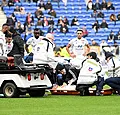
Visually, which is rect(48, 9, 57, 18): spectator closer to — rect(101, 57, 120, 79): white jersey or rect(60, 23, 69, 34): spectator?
rect(60, 23, 69, 34): spectator

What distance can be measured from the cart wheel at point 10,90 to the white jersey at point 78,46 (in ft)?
10.5

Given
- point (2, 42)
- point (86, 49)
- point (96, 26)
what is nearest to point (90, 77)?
point (86, 49)

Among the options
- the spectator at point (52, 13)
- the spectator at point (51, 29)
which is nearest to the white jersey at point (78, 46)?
the spectator at point (51, 29)

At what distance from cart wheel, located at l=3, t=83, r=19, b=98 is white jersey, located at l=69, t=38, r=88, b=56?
10.5 feet

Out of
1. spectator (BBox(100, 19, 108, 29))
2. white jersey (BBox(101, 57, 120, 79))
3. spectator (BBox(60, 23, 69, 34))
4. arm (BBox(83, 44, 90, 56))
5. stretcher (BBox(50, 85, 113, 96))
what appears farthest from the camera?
spectator (BBox(100, 19, 108, 29))

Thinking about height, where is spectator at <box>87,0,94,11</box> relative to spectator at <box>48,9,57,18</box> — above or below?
above

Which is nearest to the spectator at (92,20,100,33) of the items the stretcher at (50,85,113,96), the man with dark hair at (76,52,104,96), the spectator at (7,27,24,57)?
the stretcher at (50,85,113,96)

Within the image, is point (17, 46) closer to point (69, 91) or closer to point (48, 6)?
point (69, 91)

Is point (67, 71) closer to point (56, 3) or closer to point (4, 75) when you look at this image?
point (4, 75)

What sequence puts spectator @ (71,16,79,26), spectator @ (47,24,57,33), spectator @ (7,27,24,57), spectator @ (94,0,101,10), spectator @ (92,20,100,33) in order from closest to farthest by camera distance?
spectator @ (7,27,24,57)
spectator @ (47,24,57,33)
spectator @ (92,20,100,33)
spectator @ (71,16,79,26)
spectator @ (94,0,101,10)

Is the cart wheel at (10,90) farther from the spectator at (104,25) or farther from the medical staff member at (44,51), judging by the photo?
the spectator at (104,25)

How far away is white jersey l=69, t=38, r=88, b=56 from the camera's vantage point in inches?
797

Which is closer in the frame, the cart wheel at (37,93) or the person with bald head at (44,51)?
the cart wheel at (37,93)

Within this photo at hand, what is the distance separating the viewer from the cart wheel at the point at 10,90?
17.8 m
